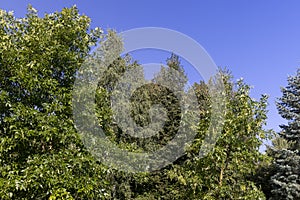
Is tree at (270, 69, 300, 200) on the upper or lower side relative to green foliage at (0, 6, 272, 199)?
upper

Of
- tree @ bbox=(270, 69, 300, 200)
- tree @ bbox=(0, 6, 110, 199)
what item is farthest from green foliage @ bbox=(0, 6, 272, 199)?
tree @ bbox=(270, 69, 300, 200)

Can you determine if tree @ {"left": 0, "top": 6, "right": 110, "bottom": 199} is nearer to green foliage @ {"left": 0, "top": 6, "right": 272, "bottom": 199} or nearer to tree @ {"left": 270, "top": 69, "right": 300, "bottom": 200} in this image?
green foliage @ {"left": 0, "top": 6, "right": 272, "bottom": 199}

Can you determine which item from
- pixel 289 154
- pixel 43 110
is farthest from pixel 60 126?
pixel 289 154

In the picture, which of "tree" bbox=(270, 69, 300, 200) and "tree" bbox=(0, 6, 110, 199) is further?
"tree" bbox=(270, 69, 300, 200)

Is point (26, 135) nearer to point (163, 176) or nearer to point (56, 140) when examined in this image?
point (56, 140)

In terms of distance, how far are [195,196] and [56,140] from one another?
3521mm

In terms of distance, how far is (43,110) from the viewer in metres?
5.67

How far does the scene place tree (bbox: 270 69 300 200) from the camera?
13.6m

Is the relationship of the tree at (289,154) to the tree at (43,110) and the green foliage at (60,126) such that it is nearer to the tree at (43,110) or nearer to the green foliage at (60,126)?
the green foliage at (60,126)

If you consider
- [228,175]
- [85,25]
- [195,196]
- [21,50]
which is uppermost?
[85,25]

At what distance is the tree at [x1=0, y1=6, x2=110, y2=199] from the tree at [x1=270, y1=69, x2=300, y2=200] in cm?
1012

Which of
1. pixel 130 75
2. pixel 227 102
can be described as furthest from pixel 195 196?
pixel 130 75

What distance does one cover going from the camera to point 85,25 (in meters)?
6.42

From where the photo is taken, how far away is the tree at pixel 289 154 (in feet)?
44.5
